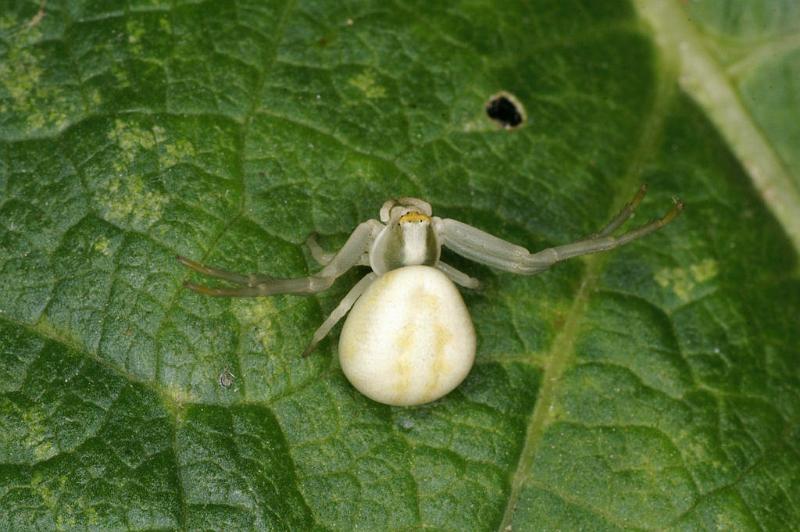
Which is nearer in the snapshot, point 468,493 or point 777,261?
point 468,493

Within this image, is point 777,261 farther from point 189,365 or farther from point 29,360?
point 29,360

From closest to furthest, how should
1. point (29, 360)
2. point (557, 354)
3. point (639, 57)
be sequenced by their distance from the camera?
point (29, 360) → point (557, 354) → point (639, 57)

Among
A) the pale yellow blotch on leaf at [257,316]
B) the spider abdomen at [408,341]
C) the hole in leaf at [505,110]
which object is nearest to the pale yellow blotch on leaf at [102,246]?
A: the pale yellow blotch on leaf at [257,316]

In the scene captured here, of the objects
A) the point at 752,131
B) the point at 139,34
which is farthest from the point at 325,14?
the point at 752,131

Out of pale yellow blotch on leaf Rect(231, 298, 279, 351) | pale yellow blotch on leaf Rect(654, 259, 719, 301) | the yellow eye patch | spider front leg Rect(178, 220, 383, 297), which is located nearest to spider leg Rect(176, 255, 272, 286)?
spider front leg Rect(178, 220, 383, 297)

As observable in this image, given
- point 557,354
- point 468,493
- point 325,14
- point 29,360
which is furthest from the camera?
point 325,14

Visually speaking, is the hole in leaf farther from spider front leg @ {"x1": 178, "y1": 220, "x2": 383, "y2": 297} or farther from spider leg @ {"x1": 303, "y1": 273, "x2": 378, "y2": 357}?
spider leg @ {"x1": 303, "y1": 273, "x2": 378, "y2": 357}

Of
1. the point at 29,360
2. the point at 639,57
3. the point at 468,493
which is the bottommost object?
the point at 29,360
